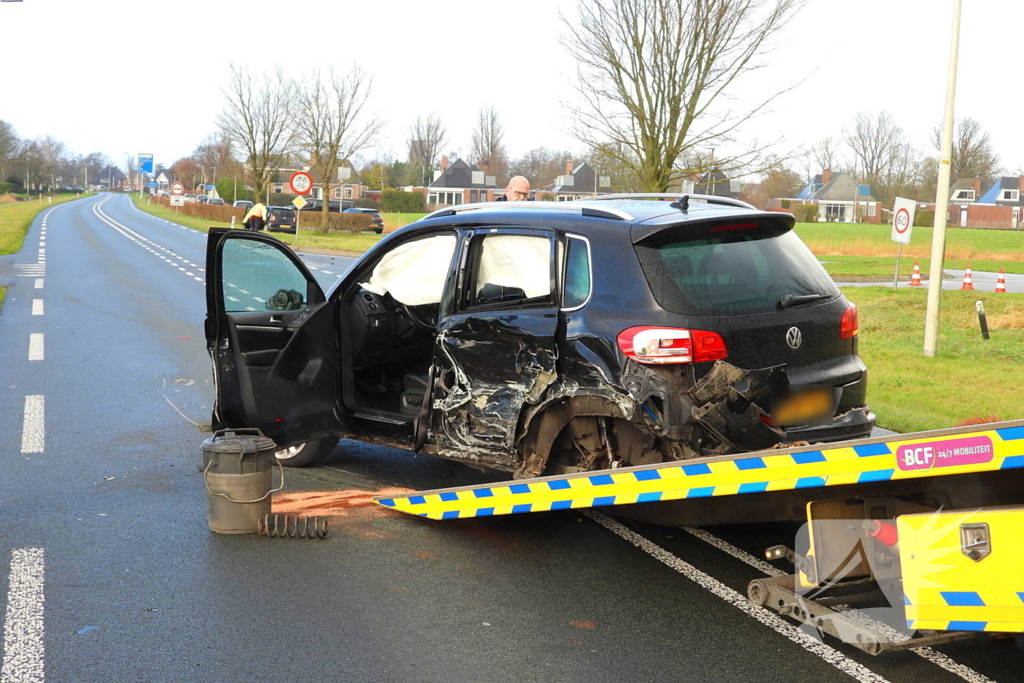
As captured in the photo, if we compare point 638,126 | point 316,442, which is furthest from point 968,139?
point 316,442

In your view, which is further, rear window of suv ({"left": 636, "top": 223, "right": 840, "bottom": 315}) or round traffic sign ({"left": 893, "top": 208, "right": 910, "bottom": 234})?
round traffic sign ({"left": 893, "top": 208, "right": 910, "bottom": 234})

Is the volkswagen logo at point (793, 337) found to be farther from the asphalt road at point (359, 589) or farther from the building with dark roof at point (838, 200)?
the building with dark roof at point (838, 200)

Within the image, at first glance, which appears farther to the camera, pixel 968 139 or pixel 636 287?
pixel 968 139

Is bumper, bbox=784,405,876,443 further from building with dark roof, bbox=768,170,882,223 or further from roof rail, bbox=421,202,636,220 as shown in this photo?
building with dark roof, bbox=768,170,882,223

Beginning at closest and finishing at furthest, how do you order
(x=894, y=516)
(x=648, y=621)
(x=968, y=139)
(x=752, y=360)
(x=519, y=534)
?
(x=894, y=516) → (x=648, y=621) → (x=752, y=360) → (x=519, y=534) → (x=968, y=139)

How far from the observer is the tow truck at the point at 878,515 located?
348 cm

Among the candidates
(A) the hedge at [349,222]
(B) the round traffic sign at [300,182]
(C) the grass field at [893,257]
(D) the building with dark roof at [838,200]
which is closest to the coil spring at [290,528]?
(C) the grass field at [893,257]

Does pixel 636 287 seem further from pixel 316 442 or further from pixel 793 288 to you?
pixel 316 442

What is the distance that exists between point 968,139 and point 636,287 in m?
98.4

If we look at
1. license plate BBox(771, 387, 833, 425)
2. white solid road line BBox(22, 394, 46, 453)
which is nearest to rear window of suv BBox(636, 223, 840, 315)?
license plate BBox(771, 387, 833, 425)

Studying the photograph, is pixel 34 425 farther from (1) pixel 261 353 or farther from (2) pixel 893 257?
(2) pixel 893 257

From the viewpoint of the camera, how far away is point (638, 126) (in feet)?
70.5

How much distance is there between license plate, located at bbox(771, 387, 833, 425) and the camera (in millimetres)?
Answer: 4949

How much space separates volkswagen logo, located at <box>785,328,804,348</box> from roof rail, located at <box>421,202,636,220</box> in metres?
1.00
